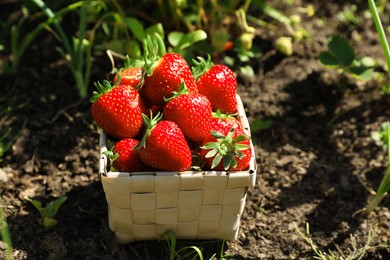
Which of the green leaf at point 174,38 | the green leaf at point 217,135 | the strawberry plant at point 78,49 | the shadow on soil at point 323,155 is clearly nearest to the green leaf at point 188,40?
the green leaf at point 174,38

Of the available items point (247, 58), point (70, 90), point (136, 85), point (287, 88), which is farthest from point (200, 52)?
point (136, 85)

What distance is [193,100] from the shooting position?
60.3 inches

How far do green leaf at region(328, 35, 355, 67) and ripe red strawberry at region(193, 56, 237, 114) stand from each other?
2.20 feet

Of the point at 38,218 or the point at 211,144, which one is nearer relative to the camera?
the point at 211,144

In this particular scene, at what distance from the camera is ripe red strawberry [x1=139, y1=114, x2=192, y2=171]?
4.78 ft

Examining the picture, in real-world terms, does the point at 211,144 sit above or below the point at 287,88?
above

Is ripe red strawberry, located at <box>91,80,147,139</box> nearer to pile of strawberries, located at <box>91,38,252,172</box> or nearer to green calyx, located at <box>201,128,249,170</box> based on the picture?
pile of strawberries, located at <box>91,38,252,172</box>

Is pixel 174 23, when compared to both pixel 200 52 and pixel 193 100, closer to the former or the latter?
pixel 200 52

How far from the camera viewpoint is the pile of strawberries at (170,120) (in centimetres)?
148

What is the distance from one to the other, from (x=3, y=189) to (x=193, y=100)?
763mm

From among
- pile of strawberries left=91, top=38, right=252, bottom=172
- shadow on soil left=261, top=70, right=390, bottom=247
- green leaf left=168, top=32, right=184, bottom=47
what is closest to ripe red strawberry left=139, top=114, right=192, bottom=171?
pile of strawberries left=91, top=38, right=252, bottom=172

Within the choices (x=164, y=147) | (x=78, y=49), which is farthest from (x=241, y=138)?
(x=78, y=49)

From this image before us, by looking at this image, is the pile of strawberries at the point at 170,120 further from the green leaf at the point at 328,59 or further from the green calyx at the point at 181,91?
the green leaf at the point at 328,59

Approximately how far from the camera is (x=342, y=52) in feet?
7.22
